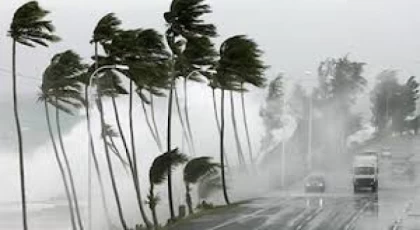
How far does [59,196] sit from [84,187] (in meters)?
8.44

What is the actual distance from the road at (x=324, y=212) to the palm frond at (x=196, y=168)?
2460 millimetres

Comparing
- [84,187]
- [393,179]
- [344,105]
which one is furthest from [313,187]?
[344,105]

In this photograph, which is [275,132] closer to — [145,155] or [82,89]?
[145,155]

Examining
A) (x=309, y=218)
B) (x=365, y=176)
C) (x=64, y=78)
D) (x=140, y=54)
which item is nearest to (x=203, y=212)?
(x=309, y=218)

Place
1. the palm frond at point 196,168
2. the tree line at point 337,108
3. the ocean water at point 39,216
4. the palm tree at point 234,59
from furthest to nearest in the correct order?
the tree line at point 337,108 → the ocean water at point 39,216 → the palm tree at point 234,59 → the palm frond at point 196,168

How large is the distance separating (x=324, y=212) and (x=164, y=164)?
11.3 metres

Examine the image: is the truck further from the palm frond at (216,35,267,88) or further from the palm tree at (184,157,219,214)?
the palm tree at (184,157,219,214)

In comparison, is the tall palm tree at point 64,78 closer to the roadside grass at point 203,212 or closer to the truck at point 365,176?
the roadside grass at point 203,212

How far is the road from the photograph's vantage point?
42.0 m

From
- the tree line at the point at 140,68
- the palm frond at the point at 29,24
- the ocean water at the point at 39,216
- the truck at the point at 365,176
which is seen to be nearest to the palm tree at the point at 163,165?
the tree line at the point at 140,68

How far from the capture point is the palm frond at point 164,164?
43531mm

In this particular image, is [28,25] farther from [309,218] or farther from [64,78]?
[309,218]

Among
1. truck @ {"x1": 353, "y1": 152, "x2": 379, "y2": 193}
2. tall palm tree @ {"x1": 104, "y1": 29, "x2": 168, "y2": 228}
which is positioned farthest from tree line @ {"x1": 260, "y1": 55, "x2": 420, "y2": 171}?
tall palm tree @ {"x1": 104, "y1": 29, "x2": 168, "y2": 228}

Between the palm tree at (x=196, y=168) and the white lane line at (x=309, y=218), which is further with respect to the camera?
the palm tree at (x=196, y=168)
